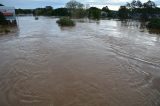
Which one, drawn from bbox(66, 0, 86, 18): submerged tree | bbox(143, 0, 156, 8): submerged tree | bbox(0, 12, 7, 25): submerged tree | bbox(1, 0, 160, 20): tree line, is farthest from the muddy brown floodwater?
bbox(66, 0, 86, 18): submerged tree

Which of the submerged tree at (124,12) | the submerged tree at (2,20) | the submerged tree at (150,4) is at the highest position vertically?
the submerged tree at (150,4)

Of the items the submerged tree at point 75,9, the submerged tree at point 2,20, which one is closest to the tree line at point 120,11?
the submerged tree at point 75,9

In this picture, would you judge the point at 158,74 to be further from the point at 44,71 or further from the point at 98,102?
the point at 44,71

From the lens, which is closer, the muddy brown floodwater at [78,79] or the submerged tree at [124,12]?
the muddy brown floodwater at [78,79]

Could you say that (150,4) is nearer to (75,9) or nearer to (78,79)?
(75,9)

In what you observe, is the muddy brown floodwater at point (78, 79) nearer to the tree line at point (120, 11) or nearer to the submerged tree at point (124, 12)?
the tree line at point (120, 11)

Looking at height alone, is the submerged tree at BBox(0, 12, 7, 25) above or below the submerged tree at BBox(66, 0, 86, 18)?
below

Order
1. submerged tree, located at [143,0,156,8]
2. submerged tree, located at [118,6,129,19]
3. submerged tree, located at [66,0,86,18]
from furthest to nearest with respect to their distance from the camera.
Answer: submerged tree, located at [66,0,86,18] < submerged tree, located at [118,6,129,19] < submerged tree, located at [143,0,156,8]

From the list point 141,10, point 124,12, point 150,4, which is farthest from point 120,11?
point 150,4

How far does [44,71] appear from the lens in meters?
8.64

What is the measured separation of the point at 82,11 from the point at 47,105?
65880 mm

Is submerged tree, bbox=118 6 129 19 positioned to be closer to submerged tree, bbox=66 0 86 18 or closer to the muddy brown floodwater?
submerged tree, bbox=66 0 86 18

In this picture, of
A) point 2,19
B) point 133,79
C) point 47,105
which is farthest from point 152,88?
point 2,19

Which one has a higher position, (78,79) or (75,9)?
(75,9)
